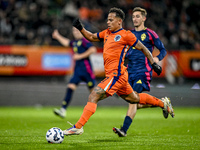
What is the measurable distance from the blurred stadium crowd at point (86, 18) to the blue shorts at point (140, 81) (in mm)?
8712

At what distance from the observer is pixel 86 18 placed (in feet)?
58.2

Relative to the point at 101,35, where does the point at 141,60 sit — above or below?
below

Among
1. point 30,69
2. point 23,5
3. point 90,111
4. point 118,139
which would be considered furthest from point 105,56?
point 23,5

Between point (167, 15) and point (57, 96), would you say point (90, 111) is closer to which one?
point (57, 96)

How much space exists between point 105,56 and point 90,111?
101 centimetres

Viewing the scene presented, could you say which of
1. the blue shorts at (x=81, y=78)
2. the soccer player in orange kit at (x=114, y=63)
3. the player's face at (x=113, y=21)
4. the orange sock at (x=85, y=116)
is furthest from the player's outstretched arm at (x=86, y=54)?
the orange sock at (x=85, y=116)

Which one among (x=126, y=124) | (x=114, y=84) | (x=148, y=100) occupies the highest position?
(x=114, y=84)

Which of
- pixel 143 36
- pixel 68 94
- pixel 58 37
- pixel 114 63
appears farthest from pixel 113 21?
pixel 68 94

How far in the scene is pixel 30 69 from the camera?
15289 mm

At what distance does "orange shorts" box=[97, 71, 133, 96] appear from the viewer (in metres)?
6.17

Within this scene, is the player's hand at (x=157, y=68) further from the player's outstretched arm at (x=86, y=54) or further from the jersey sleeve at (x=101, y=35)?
the player's outstretched arm at (x=86, y=54)

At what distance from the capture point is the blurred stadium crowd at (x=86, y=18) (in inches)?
624

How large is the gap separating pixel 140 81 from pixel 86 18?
10.9 metres

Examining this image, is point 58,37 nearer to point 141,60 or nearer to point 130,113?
point 141,60
